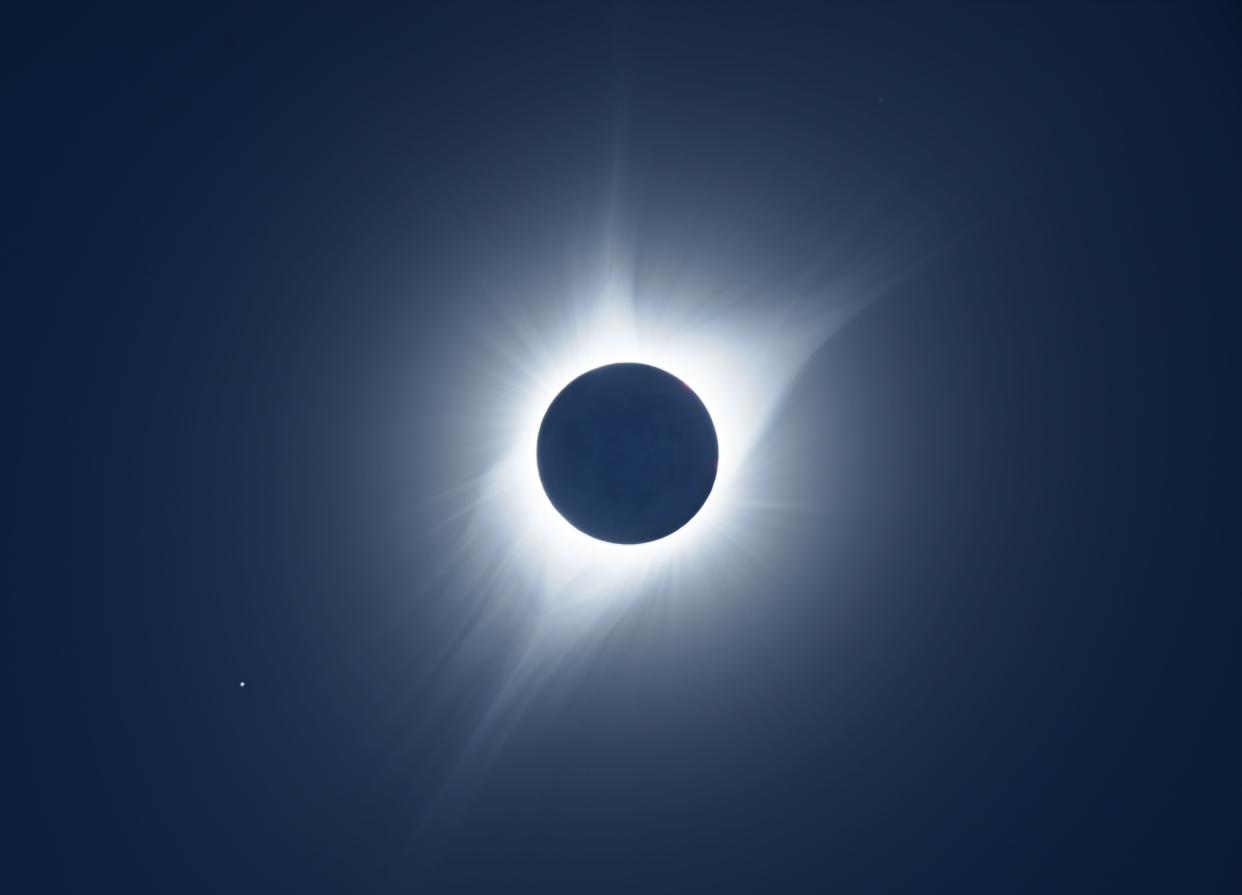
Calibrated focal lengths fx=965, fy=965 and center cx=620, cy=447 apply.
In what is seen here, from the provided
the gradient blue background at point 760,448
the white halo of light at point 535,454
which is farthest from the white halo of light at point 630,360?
the gradient blue background at point 760,448

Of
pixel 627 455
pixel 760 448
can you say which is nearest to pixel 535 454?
pixel 627 455

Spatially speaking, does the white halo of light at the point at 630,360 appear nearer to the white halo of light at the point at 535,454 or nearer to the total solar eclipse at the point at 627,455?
the white halo of light at the point at 535,454

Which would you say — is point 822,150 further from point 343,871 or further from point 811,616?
point 343,871

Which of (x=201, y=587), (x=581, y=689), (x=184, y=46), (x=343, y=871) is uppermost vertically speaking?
(x=184, y=46)

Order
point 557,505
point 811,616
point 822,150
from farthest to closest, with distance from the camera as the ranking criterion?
point 811,616, point 822,150, point 557,505

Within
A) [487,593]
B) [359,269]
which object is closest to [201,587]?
[487,593]
